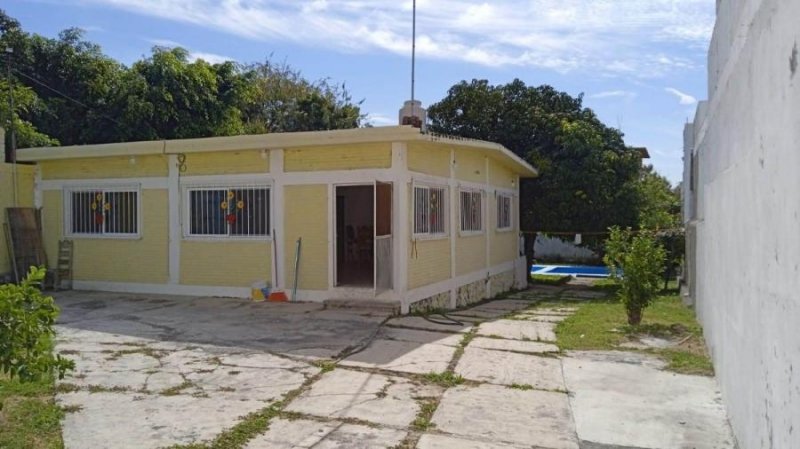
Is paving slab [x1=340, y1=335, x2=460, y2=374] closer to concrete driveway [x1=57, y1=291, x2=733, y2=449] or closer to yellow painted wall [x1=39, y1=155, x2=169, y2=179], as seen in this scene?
concrete driveway [x1=57, y1=291, x2=733, y2=449]

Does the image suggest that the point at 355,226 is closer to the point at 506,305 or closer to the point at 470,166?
the point at 470,166

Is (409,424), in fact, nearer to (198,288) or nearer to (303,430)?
(303,430)

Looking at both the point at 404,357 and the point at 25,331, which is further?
the point at 404,357

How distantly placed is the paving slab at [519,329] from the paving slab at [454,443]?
413 cm

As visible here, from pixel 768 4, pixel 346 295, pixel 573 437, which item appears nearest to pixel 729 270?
pixel 573 437

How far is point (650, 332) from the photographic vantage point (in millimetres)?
9000

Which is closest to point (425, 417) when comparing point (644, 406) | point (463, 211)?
point (644, 406)

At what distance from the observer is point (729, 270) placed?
16.6ft

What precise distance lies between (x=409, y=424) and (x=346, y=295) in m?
5.64

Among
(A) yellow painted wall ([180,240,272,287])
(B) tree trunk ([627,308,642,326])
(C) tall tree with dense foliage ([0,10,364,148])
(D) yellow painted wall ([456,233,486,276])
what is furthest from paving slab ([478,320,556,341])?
(C) tall tree with dense foliage ([0,10,364,148])

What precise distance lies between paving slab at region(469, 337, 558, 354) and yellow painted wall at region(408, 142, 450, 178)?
3.25 metres

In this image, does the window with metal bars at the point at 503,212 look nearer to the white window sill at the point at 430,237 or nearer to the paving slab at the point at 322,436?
the white window sill at the point at 430,237

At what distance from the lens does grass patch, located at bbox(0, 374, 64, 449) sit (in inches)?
172

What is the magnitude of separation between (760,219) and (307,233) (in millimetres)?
8144
